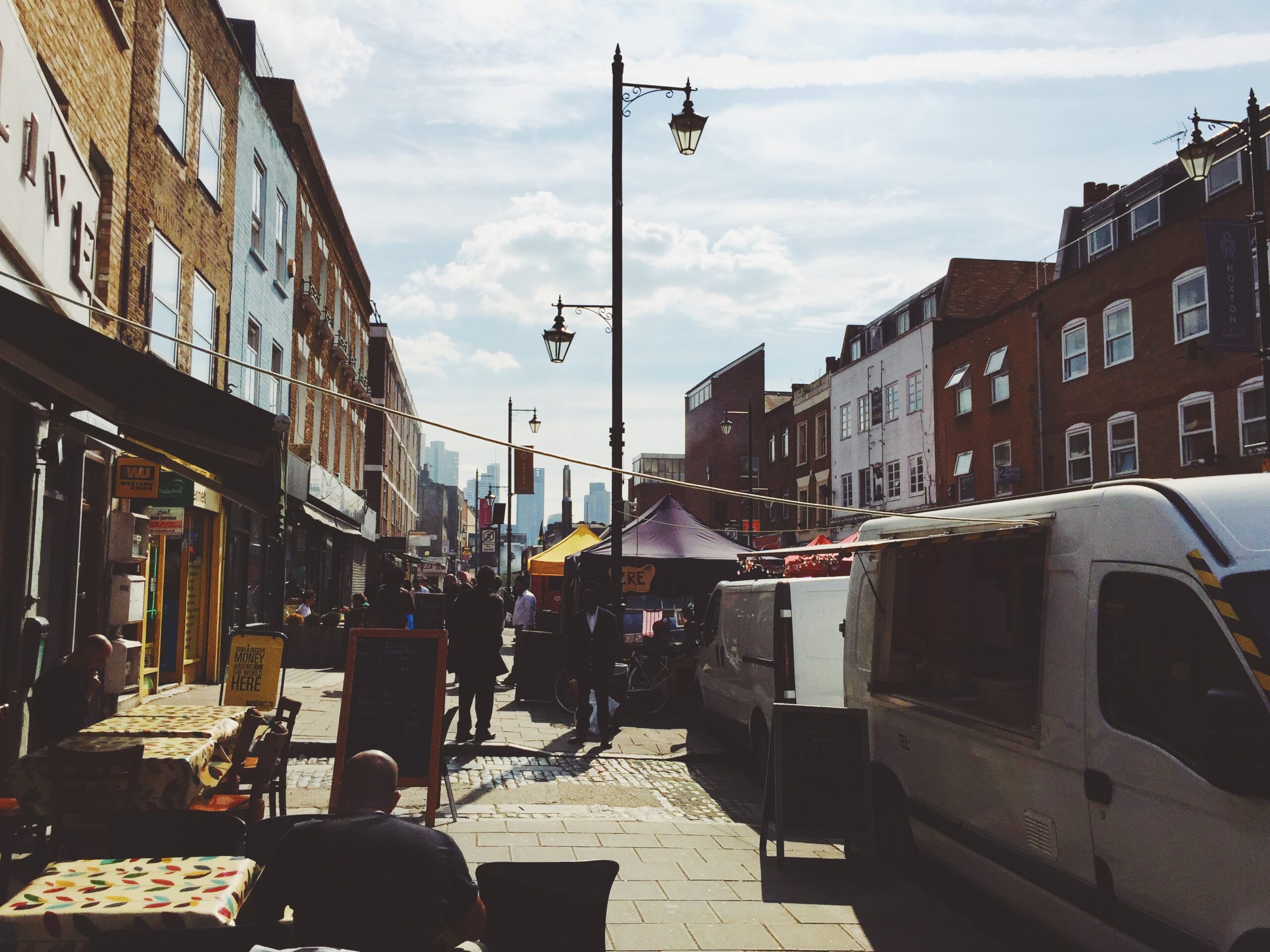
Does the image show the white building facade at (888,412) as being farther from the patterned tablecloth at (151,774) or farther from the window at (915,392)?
the patterned tablecloth at (151,774)

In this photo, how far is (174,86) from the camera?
1499cm

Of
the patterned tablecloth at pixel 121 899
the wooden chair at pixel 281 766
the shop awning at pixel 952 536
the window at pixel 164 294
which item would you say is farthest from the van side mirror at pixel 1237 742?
the window at pixel 164 294

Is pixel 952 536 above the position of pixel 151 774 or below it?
above

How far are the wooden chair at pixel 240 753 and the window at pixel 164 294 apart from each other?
28.6 ft

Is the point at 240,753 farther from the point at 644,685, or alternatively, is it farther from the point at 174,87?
the point at 174,87

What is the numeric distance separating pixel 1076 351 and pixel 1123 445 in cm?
359

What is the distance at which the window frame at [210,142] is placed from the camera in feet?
54.0

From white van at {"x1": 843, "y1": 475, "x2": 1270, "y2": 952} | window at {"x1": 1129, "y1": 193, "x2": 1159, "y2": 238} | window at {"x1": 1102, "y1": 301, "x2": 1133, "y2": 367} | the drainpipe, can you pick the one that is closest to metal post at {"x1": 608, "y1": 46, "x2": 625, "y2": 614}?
white van at {"x1": 843, "y1": 475, "x2": 1270, "y2": 952}

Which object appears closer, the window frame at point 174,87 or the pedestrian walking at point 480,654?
the pedestrian walking at point 480,654

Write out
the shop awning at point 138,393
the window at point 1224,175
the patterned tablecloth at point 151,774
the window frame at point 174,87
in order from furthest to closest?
1. the window at point 1224,175
2. the window frame at point 174,87
3. the shop awning at point 138,393
4. the patterned tablecloth at point 151,774

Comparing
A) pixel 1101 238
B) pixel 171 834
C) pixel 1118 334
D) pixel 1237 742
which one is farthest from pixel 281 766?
pixel 1101 238

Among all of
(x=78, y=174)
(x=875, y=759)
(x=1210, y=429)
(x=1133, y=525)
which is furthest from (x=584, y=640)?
(x=1210, y=429)

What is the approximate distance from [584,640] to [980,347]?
25874 mm

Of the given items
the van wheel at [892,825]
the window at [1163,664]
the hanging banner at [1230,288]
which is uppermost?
the hanging banner at [1230,288]
